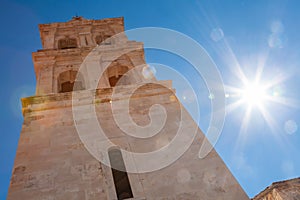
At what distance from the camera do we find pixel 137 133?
11.6 m

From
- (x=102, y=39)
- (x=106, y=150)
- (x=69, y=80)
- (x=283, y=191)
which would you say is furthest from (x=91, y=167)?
(x=102, y=39)

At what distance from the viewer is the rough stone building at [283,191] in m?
18.2

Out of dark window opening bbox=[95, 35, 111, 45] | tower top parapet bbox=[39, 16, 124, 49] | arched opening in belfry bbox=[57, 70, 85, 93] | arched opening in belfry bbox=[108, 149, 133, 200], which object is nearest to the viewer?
arched opening in belfry bbox=[108, 149, 133, 200]

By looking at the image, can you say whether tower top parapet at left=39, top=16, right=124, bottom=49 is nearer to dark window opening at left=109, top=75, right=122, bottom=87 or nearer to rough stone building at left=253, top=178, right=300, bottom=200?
dark window opening at left=109, top=75, right=122, bottom=87

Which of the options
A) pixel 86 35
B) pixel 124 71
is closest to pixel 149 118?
pixel 124 71

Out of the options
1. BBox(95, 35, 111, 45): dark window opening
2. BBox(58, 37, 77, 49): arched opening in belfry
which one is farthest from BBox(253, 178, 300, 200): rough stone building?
BBox(58, 37, 77, 49): arched opening in belfry

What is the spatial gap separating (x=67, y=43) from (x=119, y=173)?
44.4 ft

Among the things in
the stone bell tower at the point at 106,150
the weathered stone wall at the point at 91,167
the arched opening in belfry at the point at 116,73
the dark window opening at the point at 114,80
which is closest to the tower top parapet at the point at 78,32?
the arched opening in belfry at the point at 116,73

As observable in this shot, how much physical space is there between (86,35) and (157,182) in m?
14.8

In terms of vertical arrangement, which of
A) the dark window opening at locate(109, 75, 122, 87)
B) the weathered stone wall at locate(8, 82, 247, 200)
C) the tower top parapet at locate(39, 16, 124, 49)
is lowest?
the weathered stone wall at locate(8, 82, 247, 200)

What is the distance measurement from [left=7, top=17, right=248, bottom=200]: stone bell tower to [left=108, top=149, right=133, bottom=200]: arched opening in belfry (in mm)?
27

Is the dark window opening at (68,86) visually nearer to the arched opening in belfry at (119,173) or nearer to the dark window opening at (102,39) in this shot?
the dark window opening at (102,39)

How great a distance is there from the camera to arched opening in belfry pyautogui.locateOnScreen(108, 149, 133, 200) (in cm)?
1049

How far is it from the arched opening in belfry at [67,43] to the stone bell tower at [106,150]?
5490mm
